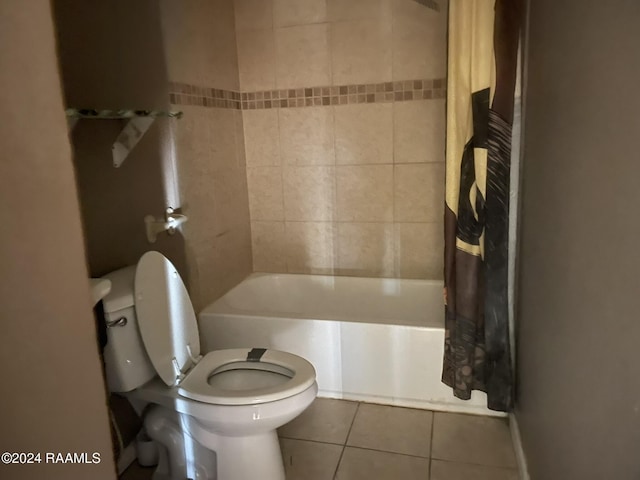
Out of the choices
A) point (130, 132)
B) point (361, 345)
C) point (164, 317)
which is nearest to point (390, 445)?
point (361, 345)

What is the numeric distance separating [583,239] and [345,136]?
1.89 metres

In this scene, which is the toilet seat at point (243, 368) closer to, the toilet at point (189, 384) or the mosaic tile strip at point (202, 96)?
the toilet at point (189, 384)

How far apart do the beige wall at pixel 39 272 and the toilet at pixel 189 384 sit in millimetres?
980

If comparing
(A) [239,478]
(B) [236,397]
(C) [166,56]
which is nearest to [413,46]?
(C) [166,56]

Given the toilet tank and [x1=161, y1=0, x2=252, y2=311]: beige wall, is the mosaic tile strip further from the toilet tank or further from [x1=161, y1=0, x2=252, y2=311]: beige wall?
the toilet tank

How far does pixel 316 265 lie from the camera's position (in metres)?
3.04

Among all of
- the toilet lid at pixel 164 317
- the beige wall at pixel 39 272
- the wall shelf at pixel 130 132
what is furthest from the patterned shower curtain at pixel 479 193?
the beige wall at pixel 39 272

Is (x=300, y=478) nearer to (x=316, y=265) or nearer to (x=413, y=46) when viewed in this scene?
(x=316, y=265)

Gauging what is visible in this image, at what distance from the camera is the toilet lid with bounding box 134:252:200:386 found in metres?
1.70

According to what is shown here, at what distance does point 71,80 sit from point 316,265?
5.67ft

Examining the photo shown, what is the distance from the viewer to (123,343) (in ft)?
5.41

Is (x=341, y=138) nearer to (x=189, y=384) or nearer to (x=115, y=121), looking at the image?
(x=115, y=121)

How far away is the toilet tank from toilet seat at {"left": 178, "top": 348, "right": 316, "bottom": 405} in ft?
0.53

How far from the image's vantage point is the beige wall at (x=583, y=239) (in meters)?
0.83
